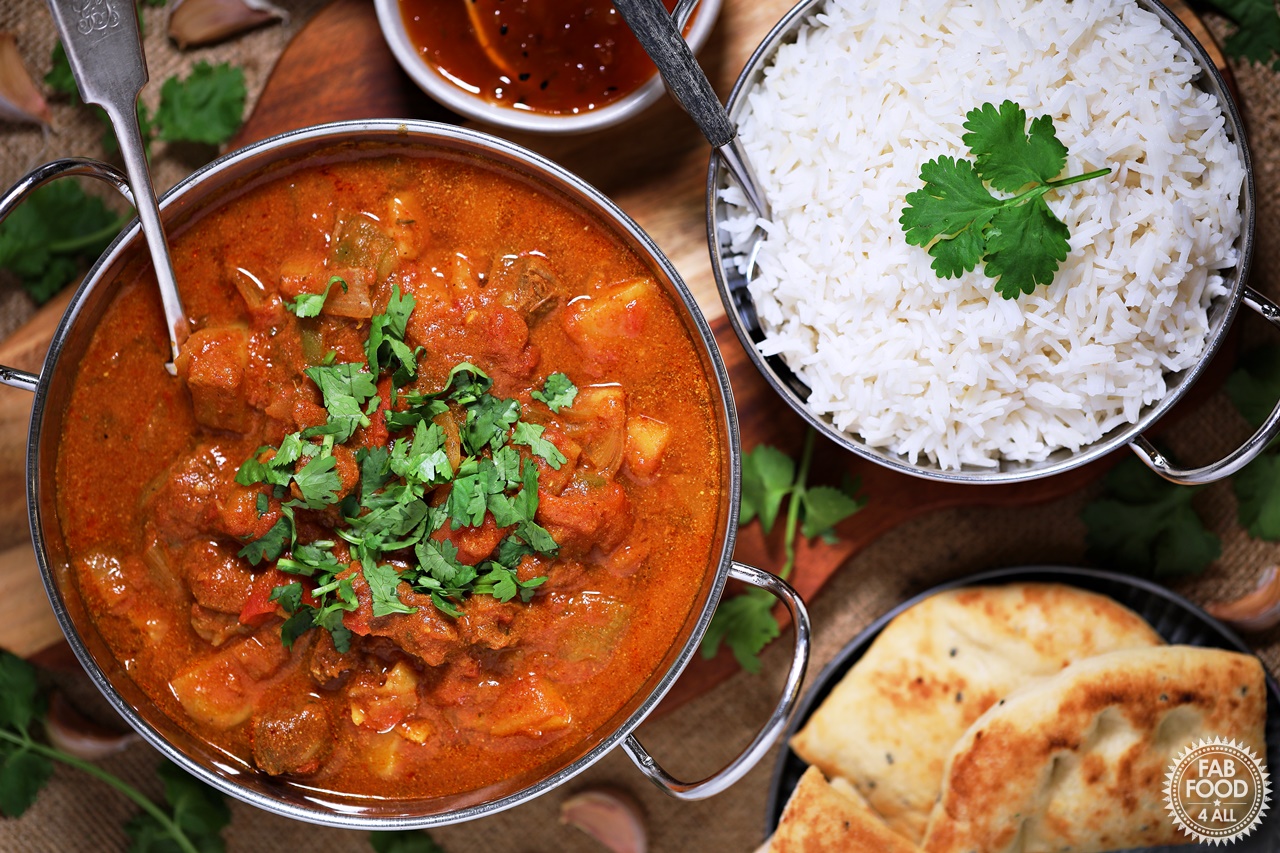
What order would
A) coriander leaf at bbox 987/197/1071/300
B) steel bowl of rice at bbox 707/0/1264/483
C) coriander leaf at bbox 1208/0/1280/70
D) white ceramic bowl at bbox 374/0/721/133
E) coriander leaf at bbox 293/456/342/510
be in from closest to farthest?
1. coriander leaf at bbox 293/456/342/510
2. coriander leaf at bbox 987/197/1071/300
3. steel bowl of rice at bbox 707/0/1264/483
4. white ceramic bowl at bbox 374/0/721/133
5. coriander leaf at bbox 1208/0/1280/70

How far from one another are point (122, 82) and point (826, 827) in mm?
2821

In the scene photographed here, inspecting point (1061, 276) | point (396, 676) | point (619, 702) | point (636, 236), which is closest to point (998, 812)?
point (619, 702)

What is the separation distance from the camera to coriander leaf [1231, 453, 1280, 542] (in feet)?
9.90

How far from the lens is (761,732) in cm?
269

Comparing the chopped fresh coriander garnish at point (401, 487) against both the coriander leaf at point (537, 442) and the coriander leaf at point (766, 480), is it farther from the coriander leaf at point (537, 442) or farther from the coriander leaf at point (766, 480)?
the coriander leaf at point (766, 480)

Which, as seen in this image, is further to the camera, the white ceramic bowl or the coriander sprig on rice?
the white ceramic bowl

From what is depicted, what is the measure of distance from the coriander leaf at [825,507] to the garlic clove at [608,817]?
3.58 ft

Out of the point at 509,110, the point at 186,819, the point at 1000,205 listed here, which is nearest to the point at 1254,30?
the point at 1000,205

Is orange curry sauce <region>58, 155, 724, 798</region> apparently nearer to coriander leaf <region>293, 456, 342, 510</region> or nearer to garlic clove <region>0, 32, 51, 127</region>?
coriander leaf <region>293, 456, 342, 510</region>

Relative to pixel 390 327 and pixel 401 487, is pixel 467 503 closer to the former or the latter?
pixel 401 487

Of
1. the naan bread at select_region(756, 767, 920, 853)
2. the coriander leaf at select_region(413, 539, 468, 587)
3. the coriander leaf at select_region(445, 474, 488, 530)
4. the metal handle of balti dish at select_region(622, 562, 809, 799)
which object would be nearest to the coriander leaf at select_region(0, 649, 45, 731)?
the coriander leaf at select_region(413, 539, 468, 587)

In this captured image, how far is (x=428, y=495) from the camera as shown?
2.48m

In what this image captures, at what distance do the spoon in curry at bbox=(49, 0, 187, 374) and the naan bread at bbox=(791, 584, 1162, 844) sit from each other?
2173mm

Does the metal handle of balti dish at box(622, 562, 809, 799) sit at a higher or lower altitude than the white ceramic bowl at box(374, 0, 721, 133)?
lower
